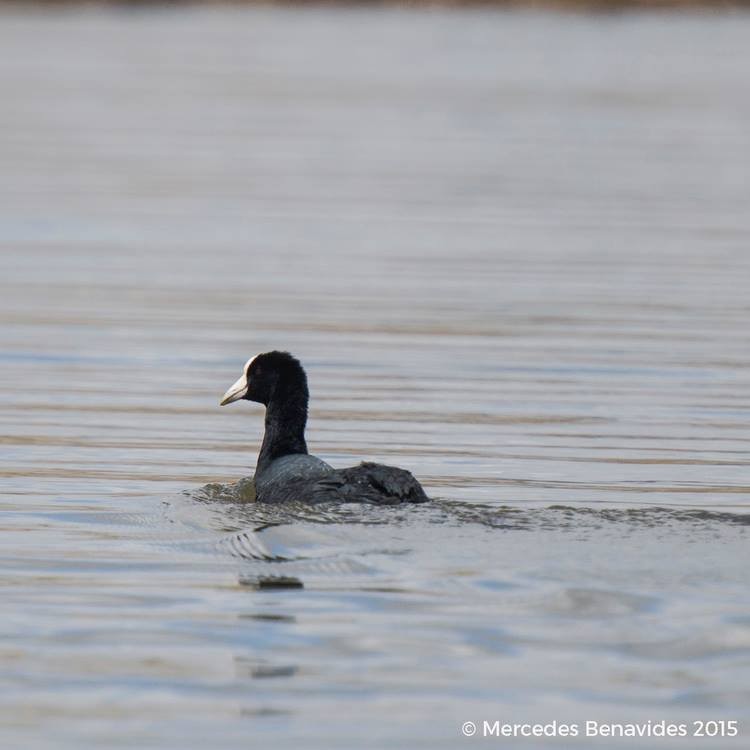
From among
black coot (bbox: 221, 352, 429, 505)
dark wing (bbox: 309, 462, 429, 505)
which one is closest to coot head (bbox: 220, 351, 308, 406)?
black coot (bbox: 221, 352, 429, 505)

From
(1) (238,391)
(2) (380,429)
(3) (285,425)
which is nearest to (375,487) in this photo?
(3) (285,425)

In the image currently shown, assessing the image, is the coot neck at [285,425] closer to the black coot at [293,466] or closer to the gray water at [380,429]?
the black coot at [293,466]

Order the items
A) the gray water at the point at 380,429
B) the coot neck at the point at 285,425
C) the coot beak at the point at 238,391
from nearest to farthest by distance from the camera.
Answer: the gray water at the point at 380,429 < the coot neck at the point at 285,425 < the coot beak at the point at 238,391

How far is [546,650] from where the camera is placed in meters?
8.12

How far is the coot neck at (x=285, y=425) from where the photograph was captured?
12016 millimetres

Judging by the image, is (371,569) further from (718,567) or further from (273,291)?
(273,291)

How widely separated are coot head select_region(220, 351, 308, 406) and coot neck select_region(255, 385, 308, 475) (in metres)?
0.01

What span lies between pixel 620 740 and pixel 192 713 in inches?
63.7

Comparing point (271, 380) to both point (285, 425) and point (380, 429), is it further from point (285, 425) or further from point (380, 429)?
point (380, 429)

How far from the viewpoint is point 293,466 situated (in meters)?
11.4

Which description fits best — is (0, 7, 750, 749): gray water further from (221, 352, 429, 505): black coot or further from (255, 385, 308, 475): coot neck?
(255, 385, 308, 475): coot neck

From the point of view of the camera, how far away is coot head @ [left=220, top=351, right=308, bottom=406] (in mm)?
12172

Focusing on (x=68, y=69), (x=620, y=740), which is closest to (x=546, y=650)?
(x=620, y=740)

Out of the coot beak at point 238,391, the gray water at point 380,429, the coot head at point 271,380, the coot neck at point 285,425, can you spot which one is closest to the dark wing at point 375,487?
the gray water at point 380,429
